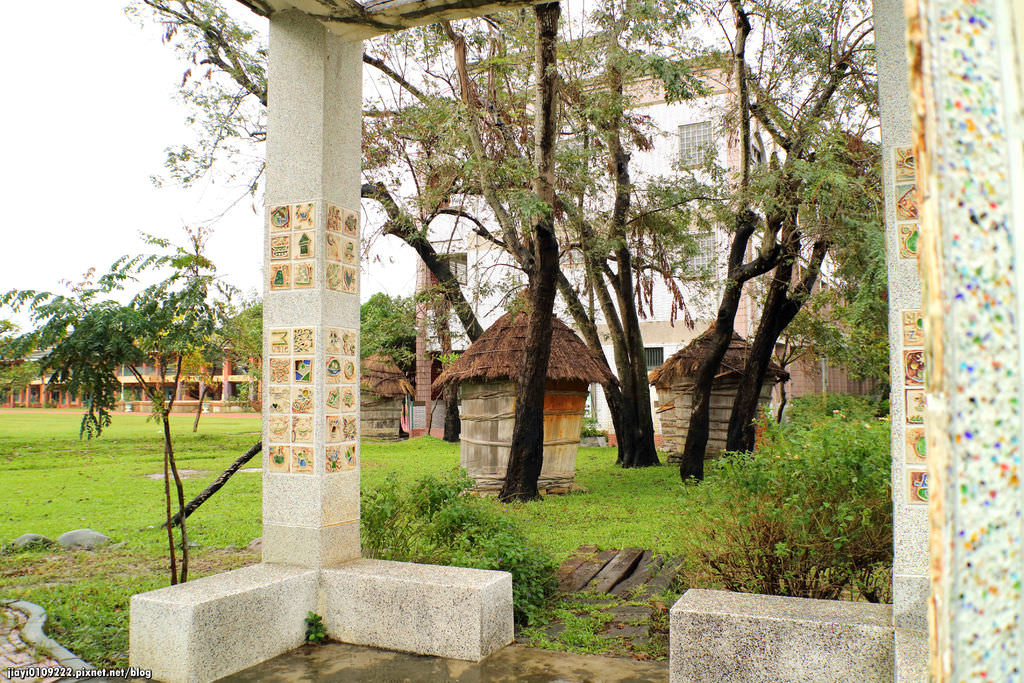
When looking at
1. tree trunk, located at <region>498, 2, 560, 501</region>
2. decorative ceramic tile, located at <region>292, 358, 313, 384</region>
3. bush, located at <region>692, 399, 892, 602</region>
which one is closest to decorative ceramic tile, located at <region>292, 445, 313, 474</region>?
decorative ceramic tile, located at <region>292, 358, 313, 384</region>

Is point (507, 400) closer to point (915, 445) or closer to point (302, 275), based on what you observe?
point (302, 275)

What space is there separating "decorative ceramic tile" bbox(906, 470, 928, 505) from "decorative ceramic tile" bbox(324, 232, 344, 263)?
293 centimetres

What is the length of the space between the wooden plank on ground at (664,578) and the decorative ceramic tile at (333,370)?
8.56ft

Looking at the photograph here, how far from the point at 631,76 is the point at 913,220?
5574 mm

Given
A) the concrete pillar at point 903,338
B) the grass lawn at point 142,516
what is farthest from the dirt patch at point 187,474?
the concrete pillar at point 903,338

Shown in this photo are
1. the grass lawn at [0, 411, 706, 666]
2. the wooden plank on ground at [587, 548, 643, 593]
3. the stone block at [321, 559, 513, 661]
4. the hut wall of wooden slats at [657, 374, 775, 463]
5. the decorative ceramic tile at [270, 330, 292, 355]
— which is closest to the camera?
the stone block at [321, 559, 513, 661]

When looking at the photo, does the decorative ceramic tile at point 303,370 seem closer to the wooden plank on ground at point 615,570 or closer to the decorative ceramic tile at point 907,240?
the wooden plank on ground at point 615,570

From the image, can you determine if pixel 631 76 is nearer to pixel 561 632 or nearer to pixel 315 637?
pixel 561 632

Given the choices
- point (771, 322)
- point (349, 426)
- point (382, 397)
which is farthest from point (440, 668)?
point (382, 397)

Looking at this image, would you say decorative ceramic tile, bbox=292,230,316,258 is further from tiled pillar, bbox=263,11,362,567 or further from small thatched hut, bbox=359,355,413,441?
small thatched hut, bbox=359,355,413,441

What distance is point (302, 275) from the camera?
3949 millimetres

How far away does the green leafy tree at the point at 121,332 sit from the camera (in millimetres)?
4227

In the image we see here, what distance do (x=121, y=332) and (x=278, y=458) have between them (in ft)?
4.20

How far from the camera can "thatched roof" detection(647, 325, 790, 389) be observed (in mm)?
13492
